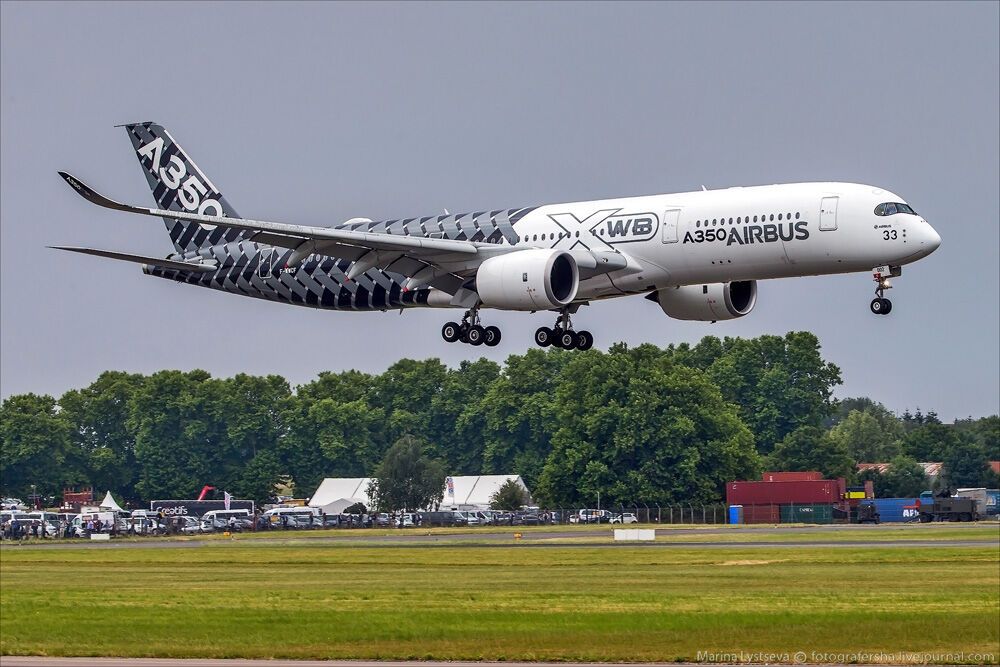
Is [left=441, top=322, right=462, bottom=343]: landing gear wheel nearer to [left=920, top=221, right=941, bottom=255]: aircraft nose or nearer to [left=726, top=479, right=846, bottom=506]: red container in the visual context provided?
[left=920, top=221, right=941, bottom=255]: aircraft nose

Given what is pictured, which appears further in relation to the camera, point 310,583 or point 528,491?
point 528,491

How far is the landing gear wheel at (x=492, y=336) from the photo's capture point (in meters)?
67.0

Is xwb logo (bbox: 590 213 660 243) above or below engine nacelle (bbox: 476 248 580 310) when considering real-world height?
above

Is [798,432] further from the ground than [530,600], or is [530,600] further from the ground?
[798,432]

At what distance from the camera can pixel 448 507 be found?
18450cm

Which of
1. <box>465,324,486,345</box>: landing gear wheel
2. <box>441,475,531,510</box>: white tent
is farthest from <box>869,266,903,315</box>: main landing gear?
<box>441,475,531,510</box>: white tent

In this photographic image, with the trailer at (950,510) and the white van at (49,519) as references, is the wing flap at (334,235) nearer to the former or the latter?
the white van at (49,519)

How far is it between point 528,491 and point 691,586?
118752mm

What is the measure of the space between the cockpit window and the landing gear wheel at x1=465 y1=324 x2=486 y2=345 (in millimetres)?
16510

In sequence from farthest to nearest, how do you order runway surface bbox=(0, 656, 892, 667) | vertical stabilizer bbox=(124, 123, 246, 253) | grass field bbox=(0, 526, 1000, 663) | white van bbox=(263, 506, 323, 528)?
1. white van bbox=(263, 506, 323, 528)
2. vertical stabilizer bbox=(124, 123, 246, 253)
3. grass field bbox=(0, 526, 1000, 663)
4. runway surface bbox=(0, 656, 892, 667)

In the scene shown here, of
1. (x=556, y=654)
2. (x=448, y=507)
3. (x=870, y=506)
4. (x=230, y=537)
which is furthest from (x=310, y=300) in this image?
(x=448, y=507)

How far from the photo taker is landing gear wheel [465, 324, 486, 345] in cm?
6688

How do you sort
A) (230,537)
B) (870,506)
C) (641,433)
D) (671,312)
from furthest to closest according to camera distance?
(641,433)
(870,506)
(230,537)
(671,312)

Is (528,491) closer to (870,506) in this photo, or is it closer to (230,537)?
→ (870,506)
